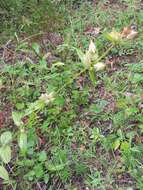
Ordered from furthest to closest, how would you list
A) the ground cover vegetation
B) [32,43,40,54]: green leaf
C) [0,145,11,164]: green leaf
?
1. [32,43,40,54]: green leaf
2. the ground cover vegetation
3. [0,145,11,164]: green leaf

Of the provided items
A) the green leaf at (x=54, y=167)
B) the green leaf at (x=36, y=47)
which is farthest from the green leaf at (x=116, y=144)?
the green leaf at (x=36, y=47)

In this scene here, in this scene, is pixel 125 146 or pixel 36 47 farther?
pixel 36 47

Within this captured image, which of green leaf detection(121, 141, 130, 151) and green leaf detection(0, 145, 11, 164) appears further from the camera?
green leaf detection(121, 141, 130, 151)

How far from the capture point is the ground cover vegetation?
6.28 feet

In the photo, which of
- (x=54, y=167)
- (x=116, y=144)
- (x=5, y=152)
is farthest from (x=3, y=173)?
(x=116, y=144)

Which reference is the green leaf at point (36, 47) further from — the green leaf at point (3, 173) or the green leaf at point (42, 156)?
the green leaf at point (3, 173)

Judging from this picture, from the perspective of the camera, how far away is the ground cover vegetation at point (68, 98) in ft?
6.28

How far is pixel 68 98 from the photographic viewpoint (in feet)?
7.38

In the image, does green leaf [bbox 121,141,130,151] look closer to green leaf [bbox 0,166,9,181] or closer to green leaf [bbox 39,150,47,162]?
green leaf [bbox 39,150,47,162]

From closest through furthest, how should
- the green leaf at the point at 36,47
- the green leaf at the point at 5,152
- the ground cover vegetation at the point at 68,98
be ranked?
1. the green leaf at the point at 5,152
2. the ground cover vegetation at the point at 68,98
3. the green leaf at the point at 36,47

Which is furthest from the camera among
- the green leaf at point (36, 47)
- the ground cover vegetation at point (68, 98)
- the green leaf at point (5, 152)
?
the green leaf at point (36, 47)

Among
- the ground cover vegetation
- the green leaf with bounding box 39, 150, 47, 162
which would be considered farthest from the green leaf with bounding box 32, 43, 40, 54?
the green leaf with bounding box 39, 150, 47, 162

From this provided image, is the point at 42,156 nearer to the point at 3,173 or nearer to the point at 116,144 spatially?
the point at 3,173

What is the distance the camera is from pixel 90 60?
1.38m
